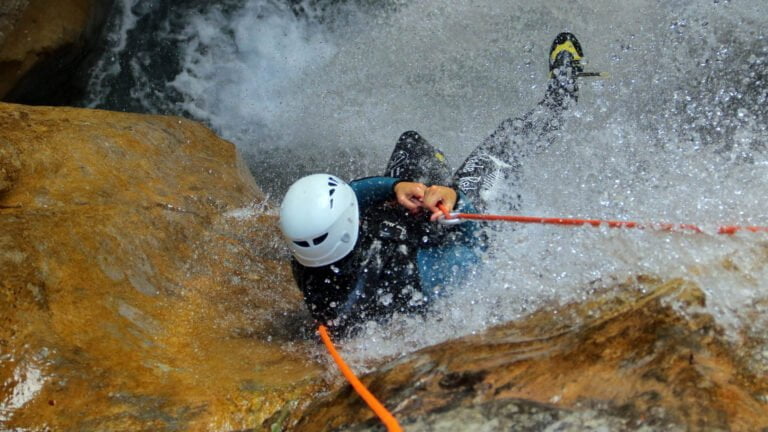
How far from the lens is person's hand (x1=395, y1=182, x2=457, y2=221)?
2877mm

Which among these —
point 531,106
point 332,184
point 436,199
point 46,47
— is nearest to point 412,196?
point 436,199

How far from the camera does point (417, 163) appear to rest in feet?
12.3

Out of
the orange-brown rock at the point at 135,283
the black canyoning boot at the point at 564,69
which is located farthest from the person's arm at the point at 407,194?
the black canyoning boot at the point at 564,69

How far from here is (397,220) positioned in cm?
306

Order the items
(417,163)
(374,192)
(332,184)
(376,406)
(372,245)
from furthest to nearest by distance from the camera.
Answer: (417,163)
(374,192)
(372,245)
(332,184)
(376,406)

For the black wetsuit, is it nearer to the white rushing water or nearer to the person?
the person

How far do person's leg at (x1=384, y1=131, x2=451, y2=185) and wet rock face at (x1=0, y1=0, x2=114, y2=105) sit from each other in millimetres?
3246

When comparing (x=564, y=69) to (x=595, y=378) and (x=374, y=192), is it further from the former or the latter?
(x=595, y=378)

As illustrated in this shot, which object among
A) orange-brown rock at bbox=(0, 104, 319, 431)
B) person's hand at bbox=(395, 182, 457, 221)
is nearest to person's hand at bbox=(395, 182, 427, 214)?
person's hand at bbox=(395, 182, 457, 221)

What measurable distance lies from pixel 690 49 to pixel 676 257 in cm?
316

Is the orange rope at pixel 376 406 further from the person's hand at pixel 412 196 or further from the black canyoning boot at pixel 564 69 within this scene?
the black canyoning boot at pixel 564 69

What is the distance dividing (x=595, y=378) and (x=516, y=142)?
2.36m

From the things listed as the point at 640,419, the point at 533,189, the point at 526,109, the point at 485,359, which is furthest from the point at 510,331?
the point at 526,109

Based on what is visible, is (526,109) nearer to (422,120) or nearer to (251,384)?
(422,120)
